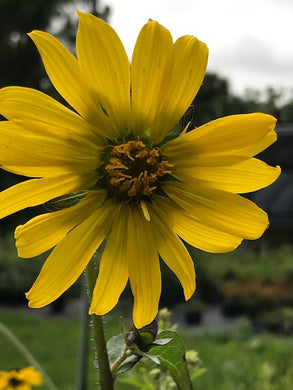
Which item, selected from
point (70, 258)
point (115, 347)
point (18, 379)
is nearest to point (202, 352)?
point (18, 379)

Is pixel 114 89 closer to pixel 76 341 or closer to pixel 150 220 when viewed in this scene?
pixel 150 220

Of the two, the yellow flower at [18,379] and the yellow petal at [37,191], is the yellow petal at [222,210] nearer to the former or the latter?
the yellow petal at [37,191]

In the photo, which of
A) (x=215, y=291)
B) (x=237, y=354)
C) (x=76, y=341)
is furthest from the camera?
(x=215, y=291)

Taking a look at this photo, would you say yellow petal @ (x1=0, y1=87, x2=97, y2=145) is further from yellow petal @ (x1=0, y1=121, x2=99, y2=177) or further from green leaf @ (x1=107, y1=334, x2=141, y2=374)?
green leaf @ (x1=107, y1=334, x2=141, y2=374)

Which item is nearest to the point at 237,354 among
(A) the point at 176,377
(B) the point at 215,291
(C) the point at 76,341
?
(C) the point at 76,341

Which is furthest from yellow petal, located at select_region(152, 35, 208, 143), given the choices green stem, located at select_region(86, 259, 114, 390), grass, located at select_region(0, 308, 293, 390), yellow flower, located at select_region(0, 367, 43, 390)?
grass, located at select_region(0, 308, 293, 390)

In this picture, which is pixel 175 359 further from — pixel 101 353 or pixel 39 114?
pixel 39 114

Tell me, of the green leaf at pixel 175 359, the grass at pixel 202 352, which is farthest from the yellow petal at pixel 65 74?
the grass at pixel 202 352

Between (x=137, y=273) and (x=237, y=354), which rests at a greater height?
(x=137, y=273)
